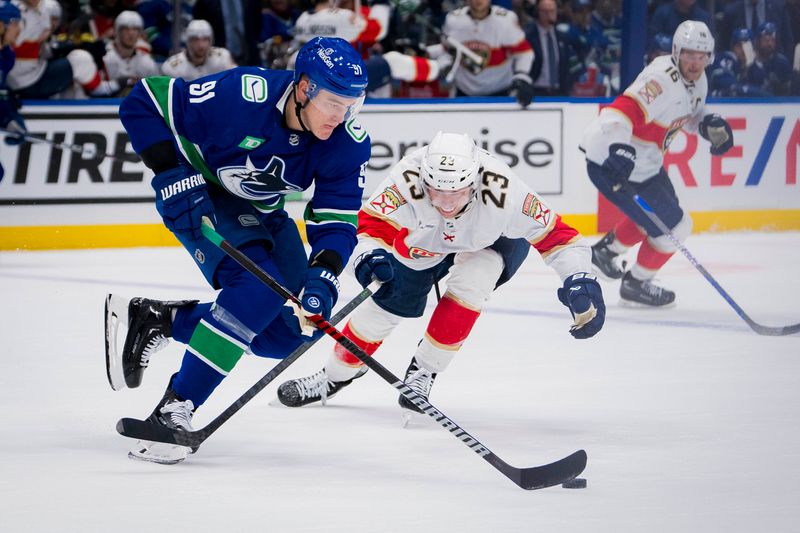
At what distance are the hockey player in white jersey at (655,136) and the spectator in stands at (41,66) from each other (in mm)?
3313

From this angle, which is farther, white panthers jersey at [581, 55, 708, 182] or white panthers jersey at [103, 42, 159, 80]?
white panthers jersey at [103, 42, 159, 80]

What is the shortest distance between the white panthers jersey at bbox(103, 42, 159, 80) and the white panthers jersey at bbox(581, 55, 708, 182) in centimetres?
322

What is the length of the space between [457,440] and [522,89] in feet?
17.4

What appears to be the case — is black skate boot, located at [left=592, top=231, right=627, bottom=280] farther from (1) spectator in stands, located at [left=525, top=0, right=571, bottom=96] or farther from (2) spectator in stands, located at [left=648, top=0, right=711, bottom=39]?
(2) spectator in stands, located at [left=648, top=0, right=711, bottom=39]

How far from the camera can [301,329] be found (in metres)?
3.43

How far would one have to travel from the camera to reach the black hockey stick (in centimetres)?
308

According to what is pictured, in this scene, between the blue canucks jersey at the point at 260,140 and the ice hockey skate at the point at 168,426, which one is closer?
the ice hockey skate at the point at 168,426

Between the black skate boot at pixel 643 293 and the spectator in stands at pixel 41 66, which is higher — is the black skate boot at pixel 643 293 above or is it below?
below

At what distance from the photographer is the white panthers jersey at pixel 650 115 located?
6402mm

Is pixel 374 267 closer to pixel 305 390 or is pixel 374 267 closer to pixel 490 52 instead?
pixel 305 390

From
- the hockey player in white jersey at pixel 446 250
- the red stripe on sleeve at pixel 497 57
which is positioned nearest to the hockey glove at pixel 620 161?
the hockey player in white jersey at pixel 446 250

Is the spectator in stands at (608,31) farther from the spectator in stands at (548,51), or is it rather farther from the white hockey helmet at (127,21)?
the white hockey helmet at (127,21)

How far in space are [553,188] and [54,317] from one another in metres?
4.04

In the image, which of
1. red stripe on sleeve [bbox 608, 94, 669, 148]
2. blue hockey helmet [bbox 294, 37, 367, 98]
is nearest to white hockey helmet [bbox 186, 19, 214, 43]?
red stripe on sleeve [bbox 608, 94, 669, 148]
